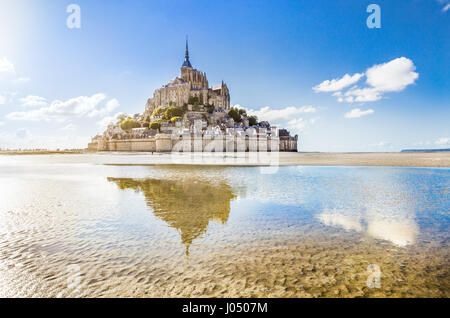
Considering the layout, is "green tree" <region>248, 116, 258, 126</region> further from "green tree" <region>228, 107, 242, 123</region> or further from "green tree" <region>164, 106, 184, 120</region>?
"green tree" <region>164, 106, 184, 120</region>

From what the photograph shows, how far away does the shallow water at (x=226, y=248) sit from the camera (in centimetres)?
282

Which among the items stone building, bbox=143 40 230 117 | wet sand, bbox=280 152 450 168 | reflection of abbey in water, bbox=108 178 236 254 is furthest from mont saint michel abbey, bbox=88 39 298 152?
reflection of abbey in water, bbox=108 178 236 254

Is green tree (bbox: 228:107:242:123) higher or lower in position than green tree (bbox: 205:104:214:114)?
lower

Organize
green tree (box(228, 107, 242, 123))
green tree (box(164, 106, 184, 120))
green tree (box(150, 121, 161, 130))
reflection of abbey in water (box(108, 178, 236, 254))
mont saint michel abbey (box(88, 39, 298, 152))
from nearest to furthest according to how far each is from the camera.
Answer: reflection of abbey in water (box(108, 178, 236, 254)) → mont saint michel abbey (box(88, 39, 298, 152)) → green tree (box(150, 121, 161, 130)) → green tree (box(164, 106, 184, 120)) → green tree (box(228, 107, 242, 123))

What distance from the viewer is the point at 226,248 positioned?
3.96 metres

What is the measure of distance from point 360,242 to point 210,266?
2676 mm

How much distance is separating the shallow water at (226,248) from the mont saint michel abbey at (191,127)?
63166mm

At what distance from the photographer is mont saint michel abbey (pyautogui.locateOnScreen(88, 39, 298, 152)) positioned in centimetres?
7044

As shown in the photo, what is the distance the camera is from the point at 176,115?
3305 inches

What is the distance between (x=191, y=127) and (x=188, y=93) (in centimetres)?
2415
